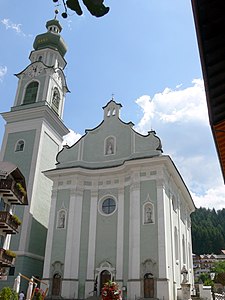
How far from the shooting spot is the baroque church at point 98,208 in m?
27.1

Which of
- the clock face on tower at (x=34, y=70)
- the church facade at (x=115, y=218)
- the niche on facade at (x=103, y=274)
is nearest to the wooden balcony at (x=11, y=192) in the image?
the church facade at (x=115, y=218)

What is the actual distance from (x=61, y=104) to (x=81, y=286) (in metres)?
21.5

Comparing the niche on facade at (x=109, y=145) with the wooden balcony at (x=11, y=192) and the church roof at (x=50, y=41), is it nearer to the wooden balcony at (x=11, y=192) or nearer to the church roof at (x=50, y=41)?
the wooden balcony at (x=11, y=192)

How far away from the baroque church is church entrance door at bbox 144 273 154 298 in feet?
0.24

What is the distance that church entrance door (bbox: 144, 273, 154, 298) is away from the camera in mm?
25359

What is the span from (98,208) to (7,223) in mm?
10049

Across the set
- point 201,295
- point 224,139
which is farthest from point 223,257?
point 224,139

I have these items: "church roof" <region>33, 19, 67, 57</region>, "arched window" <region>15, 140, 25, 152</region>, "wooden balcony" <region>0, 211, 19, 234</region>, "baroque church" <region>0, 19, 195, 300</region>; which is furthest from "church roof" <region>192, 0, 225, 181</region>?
"church roof" <region>33, 19, 67, 57</region>

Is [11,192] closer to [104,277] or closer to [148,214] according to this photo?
[104,277]

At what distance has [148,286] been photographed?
25812 mm

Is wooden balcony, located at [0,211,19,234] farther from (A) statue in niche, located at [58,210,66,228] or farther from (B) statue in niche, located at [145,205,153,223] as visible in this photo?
(B) statue in niche, located at [145,205,153,223]

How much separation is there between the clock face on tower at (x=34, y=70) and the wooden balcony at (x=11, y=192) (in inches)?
757

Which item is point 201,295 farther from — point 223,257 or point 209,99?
point 223,257

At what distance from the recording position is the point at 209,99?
5.48m
